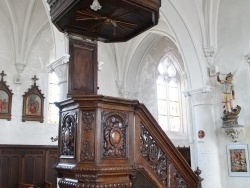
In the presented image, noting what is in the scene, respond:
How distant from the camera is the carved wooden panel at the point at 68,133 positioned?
3234 mm

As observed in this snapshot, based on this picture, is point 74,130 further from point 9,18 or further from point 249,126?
point 9,18

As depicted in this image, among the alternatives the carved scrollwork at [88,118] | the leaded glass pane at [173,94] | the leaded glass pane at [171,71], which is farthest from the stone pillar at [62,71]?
the leaded glass pane at [171,71]

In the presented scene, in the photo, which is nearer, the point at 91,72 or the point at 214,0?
the point at 91,72

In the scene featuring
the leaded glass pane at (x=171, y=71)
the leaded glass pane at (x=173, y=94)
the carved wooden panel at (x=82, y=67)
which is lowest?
the carved wooden panel at (x=82, y=67)

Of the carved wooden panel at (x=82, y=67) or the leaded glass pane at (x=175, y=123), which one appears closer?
the carved wooden panel at (x=82, y=67)

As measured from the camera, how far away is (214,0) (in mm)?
9086

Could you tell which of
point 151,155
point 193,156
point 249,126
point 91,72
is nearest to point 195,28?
point 249,126

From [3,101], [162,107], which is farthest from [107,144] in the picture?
[162,107]

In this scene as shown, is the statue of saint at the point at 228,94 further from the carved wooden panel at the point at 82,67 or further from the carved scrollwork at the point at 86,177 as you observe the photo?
the carved scrollwork at the point at 86,177

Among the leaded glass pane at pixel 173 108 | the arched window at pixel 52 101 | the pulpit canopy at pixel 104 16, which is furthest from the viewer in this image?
the leaded glass pane at pixel 173 108

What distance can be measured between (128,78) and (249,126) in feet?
18.0

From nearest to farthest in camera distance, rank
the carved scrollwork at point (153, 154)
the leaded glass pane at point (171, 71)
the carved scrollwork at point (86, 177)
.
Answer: the carved scrollwork at point (86, 177)
the carved scrollwork at point (153, 154)
the leaded glass pane at point (171, 71)

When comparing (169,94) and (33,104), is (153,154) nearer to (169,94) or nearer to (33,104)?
(33,104)

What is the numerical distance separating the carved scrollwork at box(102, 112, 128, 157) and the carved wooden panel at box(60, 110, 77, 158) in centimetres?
35
